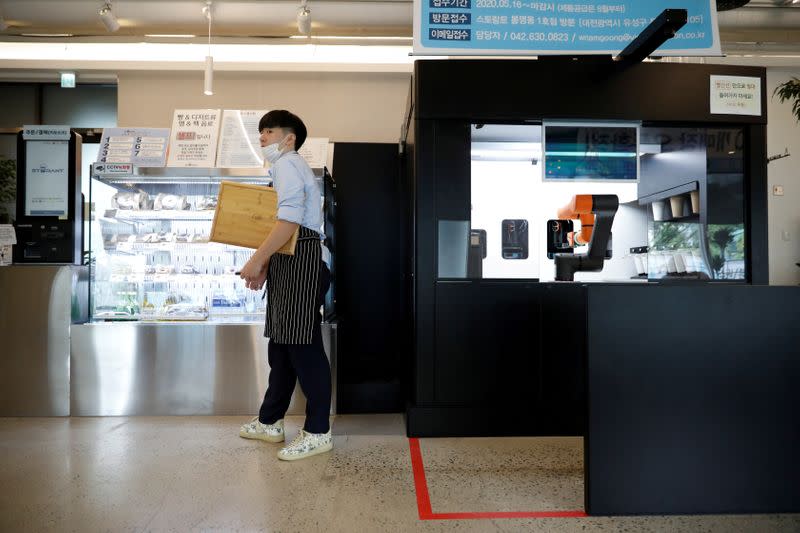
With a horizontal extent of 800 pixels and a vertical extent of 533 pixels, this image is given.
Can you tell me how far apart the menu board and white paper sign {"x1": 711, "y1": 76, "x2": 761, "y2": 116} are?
358 cm

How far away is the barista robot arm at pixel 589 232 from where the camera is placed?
10.9 ft

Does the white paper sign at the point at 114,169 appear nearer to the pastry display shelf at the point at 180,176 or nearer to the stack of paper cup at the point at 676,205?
the pastry display shelf at the point at 180,176

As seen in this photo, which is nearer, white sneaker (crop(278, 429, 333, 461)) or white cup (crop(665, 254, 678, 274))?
white sneaker (crop(278, 429, 333, 461))

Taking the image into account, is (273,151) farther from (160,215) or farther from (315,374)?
(160,215)

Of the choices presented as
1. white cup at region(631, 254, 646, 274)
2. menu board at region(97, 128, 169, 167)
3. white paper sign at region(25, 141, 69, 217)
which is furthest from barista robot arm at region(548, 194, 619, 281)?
white paper sign at region(25, 141, 69, 217)

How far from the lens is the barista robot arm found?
3.32m

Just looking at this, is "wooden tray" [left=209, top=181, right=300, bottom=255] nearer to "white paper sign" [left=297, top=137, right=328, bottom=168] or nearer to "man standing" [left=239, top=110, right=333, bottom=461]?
"man standing" [left=239, top=110, right=333, bottom=461]

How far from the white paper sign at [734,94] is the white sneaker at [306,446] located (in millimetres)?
2975

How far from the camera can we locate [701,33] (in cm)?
308

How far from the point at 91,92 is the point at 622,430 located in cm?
725

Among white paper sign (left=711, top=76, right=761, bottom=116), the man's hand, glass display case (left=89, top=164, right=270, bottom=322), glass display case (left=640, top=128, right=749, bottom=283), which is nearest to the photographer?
the man's hand

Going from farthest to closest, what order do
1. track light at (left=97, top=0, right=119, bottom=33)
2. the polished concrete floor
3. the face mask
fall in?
track light at (left=97, top=0, right=119, bottom=33) < the face mask < the polished concrete floor

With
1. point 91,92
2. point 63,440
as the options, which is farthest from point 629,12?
point 91,92

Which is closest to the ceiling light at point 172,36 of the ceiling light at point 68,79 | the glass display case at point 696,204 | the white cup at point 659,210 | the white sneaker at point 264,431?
the ceiling light at point 68,79
